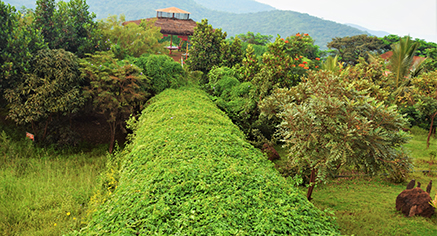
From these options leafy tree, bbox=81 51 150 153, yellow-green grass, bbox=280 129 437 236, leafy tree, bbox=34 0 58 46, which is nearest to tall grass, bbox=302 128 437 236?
yellow-green grass, bbox=280 129 437 236

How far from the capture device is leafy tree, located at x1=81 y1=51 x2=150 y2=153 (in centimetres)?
962

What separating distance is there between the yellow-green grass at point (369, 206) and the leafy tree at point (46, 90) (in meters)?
8.76

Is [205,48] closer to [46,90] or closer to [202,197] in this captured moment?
[46,90]

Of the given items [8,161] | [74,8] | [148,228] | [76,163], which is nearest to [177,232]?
[148,228]

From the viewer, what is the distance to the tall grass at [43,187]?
584 cm

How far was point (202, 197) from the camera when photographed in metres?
3.38

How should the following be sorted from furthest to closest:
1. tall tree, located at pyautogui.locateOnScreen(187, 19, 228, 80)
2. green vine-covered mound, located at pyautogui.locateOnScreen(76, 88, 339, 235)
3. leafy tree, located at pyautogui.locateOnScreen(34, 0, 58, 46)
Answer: tall tree, located at pyautogui.locateOnScreen(187, 19, 228, 80), leafy tree, located at pyautogui.locateOnScreen(34, 0, 58, 46), green vine-covered mound, located at pyautogui.locateOnScreen(76, 88, 339, 235)

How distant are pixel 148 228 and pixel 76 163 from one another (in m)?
7.90

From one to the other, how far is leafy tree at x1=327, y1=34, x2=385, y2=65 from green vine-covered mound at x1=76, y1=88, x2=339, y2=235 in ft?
121

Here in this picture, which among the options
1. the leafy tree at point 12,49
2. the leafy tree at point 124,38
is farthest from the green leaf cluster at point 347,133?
the leafy tree at point 124,38

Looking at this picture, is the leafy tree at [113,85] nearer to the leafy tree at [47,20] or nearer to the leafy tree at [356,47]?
the leafy tree at [47,20]

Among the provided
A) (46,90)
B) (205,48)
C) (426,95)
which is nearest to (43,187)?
(46,90)

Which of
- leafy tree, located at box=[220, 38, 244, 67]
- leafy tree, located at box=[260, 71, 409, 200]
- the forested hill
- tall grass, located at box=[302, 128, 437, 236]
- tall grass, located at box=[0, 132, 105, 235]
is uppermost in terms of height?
→ the forested hill

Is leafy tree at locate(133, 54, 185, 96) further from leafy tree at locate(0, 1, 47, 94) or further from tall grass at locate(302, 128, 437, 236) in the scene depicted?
tall grass at locate(302, 128, 437, 236)
